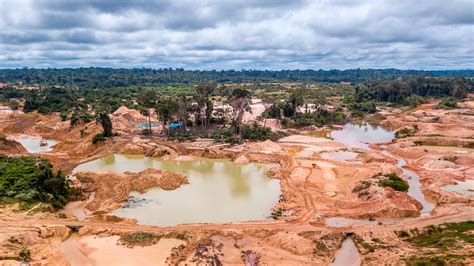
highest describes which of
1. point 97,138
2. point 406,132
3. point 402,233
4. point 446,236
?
point 97,138

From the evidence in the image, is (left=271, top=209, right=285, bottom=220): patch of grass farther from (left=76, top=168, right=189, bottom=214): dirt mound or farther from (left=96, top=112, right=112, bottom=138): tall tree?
(left=96, top=112, right=112, bottom=138): tall tree

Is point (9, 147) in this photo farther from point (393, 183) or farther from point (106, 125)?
point (393, 183)

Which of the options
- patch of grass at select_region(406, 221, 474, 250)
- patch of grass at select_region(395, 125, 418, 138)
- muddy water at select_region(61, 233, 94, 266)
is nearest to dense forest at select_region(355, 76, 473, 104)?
patch of grass at select_region(395, 125, 418, 138)

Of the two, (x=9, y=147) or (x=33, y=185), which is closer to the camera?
(x=33, y=185)

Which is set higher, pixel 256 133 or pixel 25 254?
pixel 256 133

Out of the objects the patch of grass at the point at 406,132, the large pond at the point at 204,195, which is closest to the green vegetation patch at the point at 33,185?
the large pond at the point at 204,195

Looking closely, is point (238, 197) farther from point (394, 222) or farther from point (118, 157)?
point (118, 157)

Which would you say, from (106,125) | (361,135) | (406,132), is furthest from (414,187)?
(106,125)
